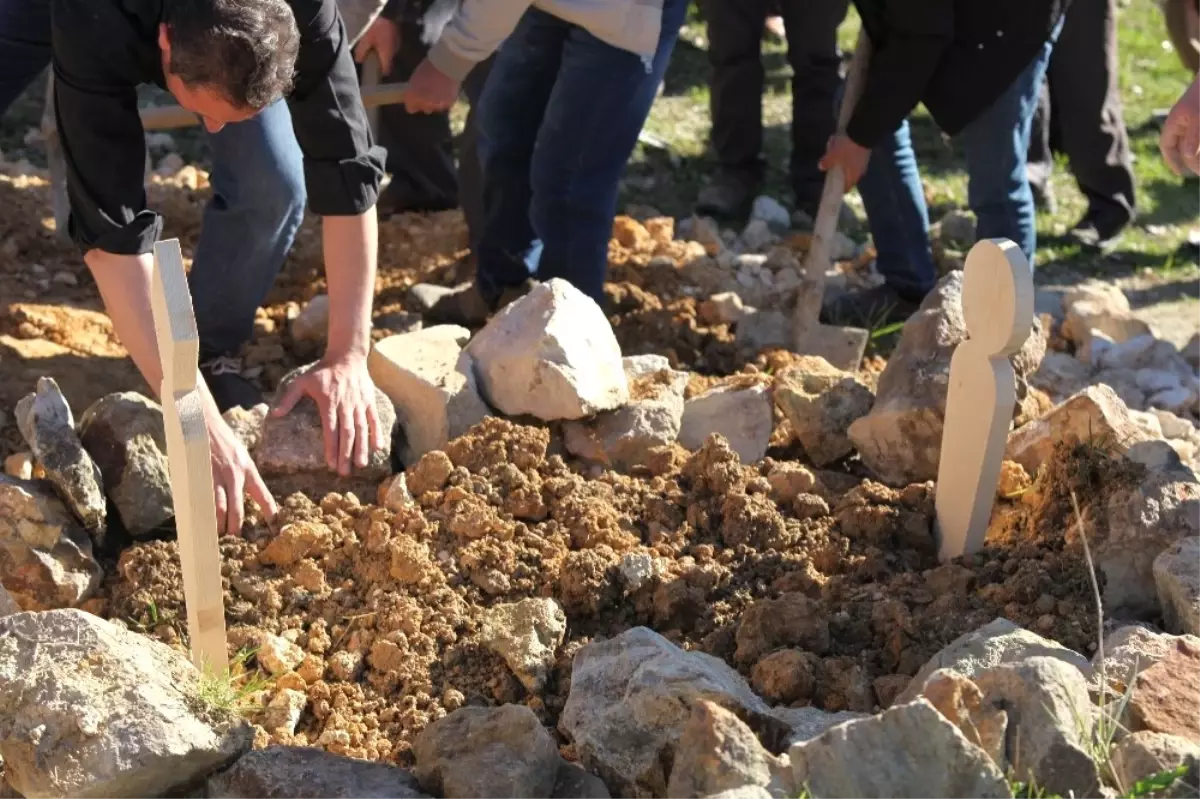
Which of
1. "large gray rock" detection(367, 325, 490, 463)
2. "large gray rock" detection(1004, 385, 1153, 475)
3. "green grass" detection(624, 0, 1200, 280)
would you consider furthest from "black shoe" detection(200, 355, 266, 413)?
"green grass" detection(624, 0, 1200, 280)

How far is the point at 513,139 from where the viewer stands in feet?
13.7

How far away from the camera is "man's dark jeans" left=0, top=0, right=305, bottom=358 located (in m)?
3.33

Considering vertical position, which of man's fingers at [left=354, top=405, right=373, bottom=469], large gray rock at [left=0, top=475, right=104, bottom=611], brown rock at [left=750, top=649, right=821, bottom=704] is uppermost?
man's fingers at [left=354, top=405, right=373, bottom=469]

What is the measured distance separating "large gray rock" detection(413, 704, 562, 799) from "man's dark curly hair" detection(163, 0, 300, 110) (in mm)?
1159

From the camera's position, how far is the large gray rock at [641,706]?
2221 millimetres

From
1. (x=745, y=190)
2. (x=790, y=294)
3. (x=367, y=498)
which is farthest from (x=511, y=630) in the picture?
(x=745, y=190)

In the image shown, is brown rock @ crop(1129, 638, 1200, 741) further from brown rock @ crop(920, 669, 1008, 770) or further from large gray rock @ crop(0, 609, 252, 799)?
large gray rock @ crop(0, 609, 252, 799)

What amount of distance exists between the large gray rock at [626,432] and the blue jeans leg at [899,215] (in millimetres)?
1417

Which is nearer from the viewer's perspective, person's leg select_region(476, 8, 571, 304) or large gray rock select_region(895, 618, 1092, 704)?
large gray rock select_region(895, 618, 1092, 704)

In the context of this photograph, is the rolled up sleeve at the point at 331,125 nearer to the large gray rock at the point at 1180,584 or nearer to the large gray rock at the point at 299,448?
the large gray rock at the point at 299,448

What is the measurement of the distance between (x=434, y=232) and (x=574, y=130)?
1336 mm

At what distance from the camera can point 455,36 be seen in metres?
3.76

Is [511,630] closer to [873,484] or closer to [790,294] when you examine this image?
[873,484]

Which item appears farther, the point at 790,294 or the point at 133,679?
the point at 790,294
